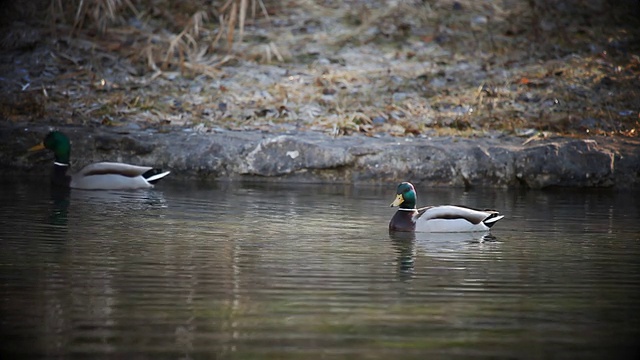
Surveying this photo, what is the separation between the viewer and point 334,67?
18.2 metres

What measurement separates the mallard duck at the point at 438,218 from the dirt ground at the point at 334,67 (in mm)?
5178

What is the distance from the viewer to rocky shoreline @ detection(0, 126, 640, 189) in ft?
45.7

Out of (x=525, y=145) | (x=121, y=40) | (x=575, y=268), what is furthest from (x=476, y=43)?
(x=575, y=268)

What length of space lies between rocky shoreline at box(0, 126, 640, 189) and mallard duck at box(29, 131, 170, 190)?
0.70 m

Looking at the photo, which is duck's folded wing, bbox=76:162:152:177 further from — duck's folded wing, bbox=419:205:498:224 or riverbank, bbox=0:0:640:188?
duck's folded wing, bbox=419:205:498:224

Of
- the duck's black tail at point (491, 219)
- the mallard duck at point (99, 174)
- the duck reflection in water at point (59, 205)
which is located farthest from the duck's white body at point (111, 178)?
the duck's black tail at point (491, 219)

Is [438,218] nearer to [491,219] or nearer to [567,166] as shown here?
[491,219]

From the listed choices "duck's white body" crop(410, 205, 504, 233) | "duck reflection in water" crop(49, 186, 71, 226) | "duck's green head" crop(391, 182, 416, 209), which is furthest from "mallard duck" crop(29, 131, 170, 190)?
"duck's white body" crop(410, 205, 504, 233)

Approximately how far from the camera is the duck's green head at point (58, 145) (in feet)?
45.0

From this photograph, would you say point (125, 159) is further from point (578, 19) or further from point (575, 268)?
point (578, 19)

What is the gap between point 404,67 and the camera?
18172 millimetres

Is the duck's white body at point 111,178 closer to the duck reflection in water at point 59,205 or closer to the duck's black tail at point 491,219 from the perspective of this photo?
the duck reflection in water at point 59,205

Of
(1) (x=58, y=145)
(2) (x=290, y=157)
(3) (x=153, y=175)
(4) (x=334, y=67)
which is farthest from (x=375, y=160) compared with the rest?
(4) (x=334, y=67)

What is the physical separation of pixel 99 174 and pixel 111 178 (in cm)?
17
